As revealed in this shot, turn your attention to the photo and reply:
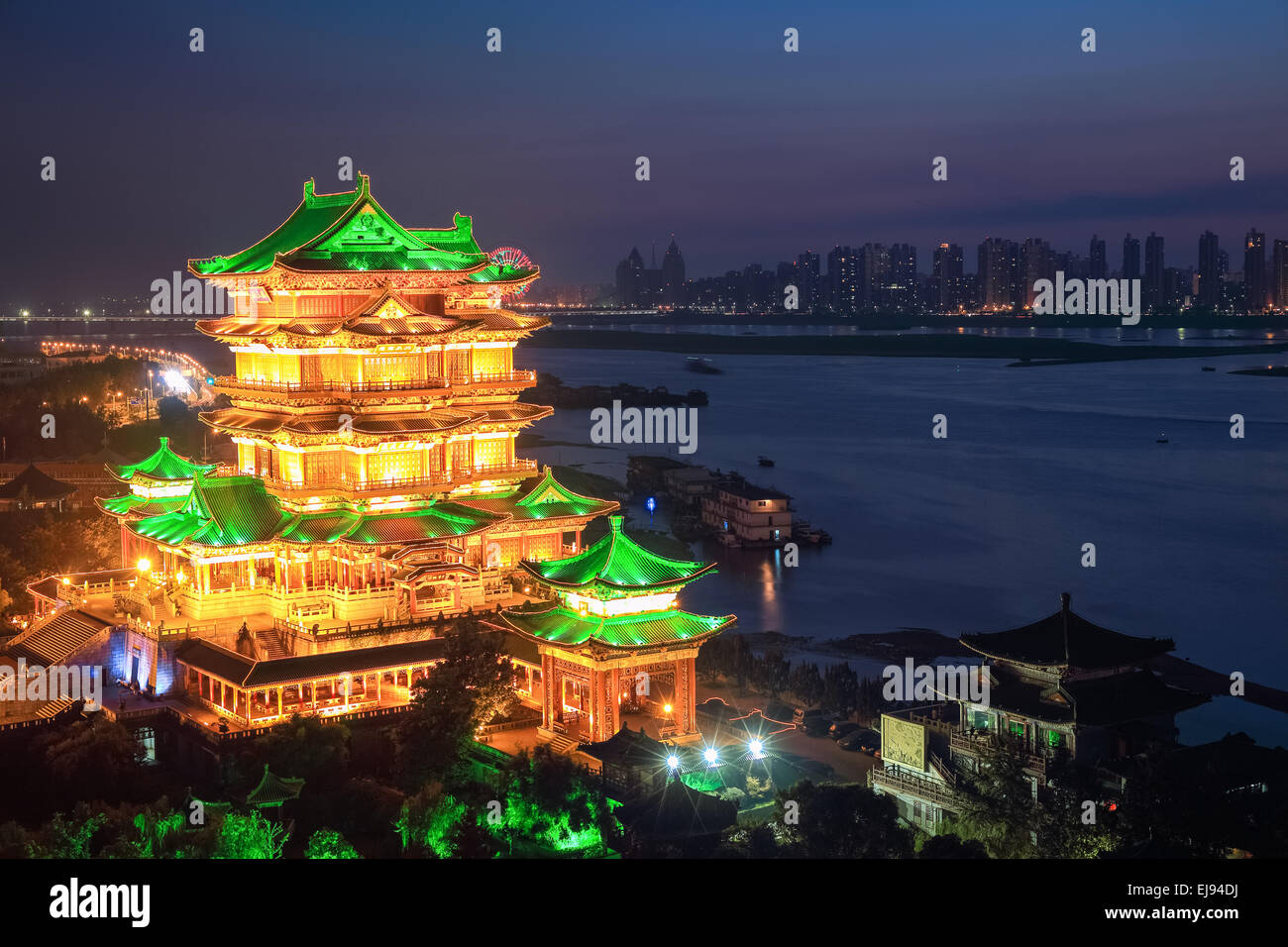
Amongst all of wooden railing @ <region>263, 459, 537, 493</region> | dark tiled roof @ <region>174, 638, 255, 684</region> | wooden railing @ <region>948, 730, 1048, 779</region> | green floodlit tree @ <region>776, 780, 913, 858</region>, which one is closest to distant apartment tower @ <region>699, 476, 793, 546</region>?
wooden railing @ <region>263, 459, 537, 493</region>

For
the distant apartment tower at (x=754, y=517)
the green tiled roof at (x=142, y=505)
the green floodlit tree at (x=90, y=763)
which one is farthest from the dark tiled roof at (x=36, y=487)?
the green floodlit tree at (x=90, y=763)

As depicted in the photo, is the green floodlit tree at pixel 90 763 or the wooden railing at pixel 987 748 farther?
the green floodlit tree at pixel 90 763

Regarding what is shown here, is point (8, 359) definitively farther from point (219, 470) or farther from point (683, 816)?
point (683, 816)

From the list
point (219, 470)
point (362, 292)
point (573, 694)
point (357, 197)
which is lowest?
point (573, 694)

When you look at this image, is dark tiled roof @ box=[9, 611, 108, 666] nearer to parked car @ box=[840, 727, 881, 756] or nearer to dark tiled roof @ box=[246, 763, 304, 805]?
dark tiled roof @ box=[246, 763, 304, 805]

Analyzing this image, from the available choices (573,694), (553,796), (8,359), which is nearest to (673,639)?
(573,694)

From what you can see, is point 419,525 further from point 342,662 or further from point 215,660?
point 215,660

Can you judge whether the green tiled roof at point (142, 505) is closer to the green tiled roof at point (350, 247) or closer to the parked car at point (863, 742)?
the green tiled roof at point (350, 247)
